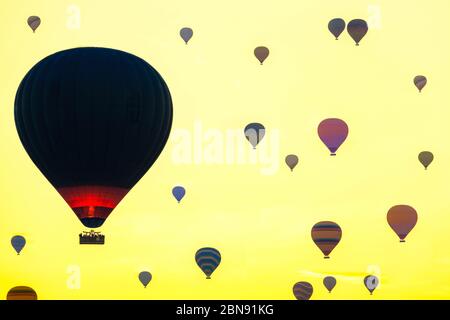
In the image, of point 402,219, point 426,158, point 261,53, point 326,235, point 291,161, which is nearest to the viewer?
point 326,235

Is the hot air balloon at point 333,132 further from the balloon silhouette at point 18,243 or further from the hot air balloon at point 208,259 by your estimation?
the balloon silhouette at point 18,243

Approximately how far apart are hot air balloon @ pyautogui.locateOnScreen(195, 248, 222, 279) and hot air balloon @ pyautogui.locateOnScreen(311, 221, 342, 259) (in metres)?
2.37

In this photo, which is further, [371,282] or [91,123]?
[371,282]

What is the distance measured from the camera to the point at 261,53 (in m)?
21.9

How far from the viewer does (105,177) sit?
16078 millimetres

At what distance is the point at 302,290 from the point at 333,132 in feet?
13.2

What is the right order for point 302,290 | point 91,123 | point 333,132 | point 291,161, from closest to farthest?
point 91,123 → point 333,132 → point 302,290 → point 291,161

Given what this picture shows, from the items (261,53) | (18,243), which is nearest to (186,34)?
(261,53)

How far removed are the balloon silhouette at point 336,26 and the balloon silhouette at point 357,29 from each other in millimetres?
201

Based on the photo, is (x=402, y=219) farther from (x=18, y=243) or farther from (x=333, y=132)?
(x=18, y=243)

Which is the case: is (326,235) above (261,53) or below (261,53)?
below

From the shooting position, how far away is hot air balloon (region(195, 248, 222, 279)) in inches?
806

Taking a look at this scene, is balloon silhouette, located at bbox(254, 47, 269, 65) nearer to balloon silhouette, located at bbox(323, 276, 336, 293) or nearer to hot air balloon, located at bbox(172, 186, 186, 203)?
hot air balloon, located at bbox(172, 186, 186, 203)

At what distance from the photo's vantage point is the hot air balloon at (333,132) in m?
20.9
